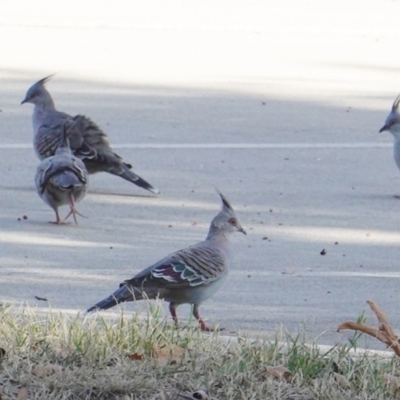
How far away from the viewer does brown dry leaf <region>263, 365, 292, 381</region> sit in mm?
5102

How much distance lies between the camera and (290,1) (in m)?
23.0

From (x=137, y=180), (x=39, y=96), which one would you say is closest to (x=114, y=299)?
(x=137, y=180)

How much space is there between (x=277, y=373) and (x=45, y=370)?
0.89m

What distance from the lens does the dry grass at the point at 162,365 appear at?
4.91 m

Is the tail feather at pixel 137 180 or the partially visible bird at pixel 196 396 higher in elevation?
the tail feather at pixel 137 180

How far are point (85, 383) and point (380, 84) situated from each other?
10664 mm

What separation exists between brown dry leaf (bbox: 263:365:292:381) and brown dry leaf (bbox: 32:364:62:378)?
0.80 m

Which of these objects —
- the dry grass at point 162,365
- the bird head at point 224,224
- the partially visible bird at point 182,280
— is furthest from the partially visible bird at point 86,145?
the dry grass at point 162,365

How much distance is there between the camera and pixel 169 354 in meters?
5.28

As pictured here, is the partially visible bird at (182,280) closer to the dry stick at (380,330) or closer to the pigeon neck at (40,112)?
the dry stick at (380,330)

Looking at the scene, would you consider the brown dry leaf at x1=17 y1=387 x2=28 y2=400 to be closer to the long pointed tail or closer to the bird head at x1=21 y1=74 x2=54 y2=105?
the long pointed tail

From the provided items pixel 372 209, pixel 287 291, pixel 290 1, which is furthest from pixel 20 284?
pixel 290 1

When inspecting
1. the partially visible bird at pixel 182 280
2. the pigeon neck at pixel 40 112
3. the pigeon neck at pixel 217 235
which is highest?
Result: the pigeon neck at pixel 40 112

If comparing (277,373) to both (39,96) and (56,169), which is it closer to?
(56,169)
